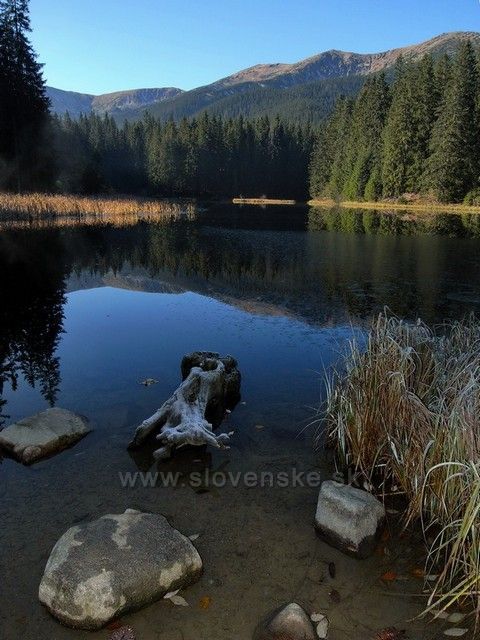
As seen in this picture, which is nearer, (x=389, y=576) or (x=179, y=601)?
(x=179, y=601)

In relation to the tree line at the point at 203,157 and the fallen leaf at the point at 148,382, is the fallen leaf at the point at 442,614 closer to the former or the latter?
the fallen leaf at the point at 148,382

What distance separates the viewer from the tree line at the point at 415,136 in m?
55.4

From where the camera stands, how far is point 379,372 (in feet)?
19.2

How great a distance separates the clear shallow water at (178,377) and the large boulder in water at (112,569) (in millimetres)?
146

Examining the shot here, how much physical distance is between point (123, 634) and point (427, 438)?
3.26 meters

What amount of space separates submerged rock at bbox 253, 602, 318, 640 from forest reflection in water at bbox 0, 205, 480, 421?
539 centimetres

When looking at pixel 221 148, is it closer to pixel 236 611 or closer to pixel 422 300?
pixel 422 300

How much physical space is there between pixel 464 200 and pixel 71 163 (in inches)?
1758

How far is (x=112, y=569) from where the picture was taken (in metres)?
3.85

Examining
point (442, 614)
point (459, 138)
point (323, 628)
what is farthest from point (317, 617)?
point (459, 138)

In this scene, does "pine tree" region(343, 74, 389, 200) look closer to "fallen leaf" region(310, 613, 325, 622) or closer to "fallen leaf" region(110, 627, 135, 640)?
"fallen leaf" region(310, 613, 325, 622)

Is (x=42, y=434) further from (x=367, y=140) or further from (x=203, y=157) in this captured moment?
(x=203, y=157)

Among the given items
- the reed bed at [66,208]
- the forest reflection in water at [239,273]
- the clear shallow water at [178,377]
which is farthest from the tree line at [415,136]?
the clear shallow water at [178,377]

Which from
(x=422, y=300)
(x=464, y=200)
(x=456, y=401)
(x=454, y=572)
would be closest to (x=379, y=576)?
(x=454, y=572)
